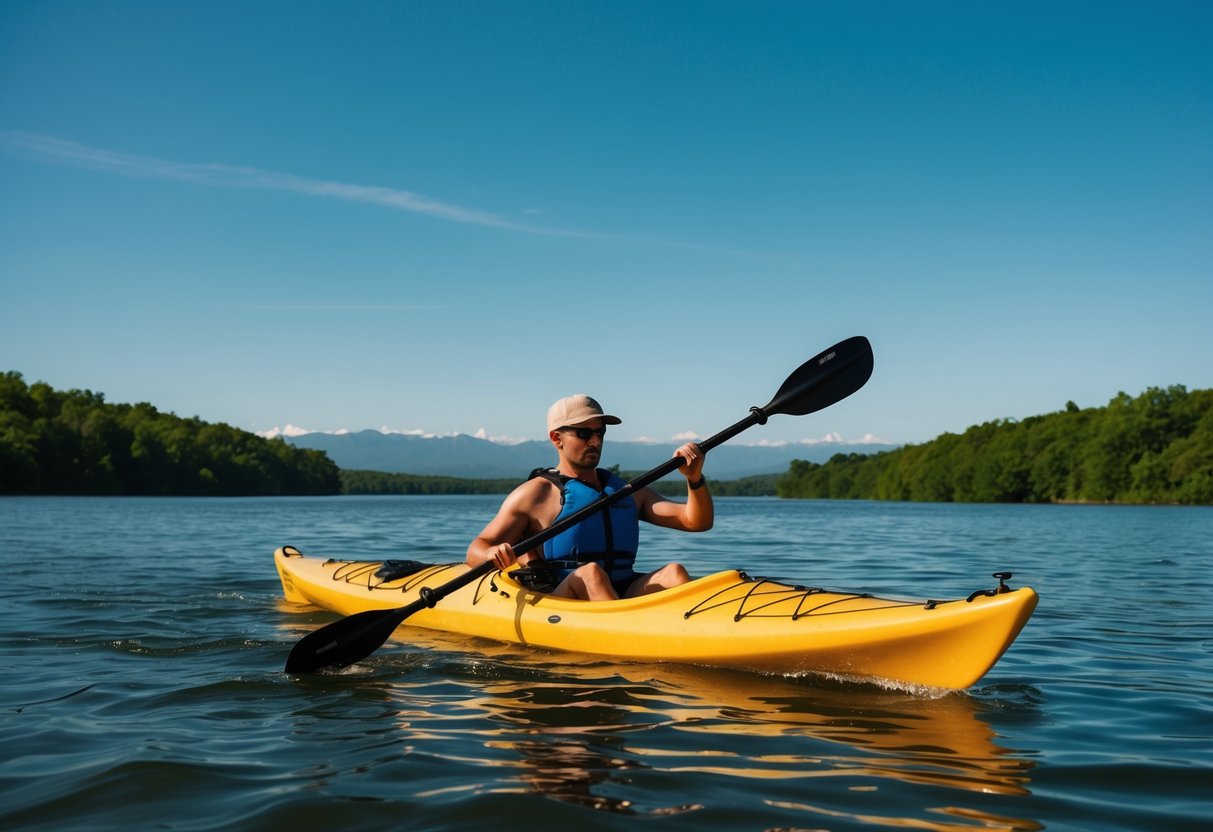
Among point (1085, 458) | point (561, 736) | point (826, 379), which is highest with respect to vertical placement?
point (1085, 458)

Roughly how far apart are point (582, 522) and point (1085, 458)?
202 feet

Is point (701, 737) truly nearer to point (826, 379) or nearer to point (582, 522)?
point (582, 522)

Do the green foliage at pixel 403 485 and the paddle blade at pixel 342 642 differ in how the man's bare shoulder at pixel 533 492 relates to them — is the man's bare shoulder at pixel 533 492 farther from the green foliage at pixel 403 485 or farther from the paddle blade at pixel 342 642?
the green foliage at pixel 403 485

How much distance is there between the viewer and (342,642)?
201 inches

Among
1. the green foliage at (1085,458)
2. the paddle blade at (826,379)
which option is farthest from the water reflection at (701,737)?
the green foliage at (1085,458)

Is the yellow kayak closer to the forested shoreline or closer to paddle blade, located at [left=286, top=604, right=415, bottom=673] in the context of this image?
paddle blade, located at [left=286, top=604, right=415, bottom=673]

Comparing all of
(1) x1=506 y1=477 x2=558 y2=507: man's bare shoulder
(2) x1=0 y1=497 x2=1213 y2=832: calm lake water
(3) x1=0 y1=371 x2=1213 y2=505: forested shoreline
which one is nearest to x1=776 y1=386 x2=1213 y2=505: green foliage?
(3) x1=0 y1=371 x2=1213 y2=505: forested shoreline

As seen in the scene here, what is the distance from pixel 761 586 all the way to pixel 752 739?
1.50m

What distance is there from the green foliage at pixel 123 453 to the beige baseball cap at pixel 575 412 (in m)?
54.3

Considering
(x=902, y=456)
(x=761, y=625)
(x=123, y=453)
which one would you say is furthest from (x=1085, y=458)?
(x=761, y=625)

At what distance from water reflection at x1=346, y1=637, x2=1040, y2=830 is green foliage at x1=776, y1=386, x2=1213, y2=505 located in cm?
5378

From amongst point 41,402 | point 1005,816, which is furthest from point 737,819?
point 41,402

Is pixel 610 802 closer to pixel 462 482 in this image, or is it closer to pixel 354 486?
pixel 354 486

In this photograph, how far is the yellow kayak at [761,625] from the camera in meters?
4.16
